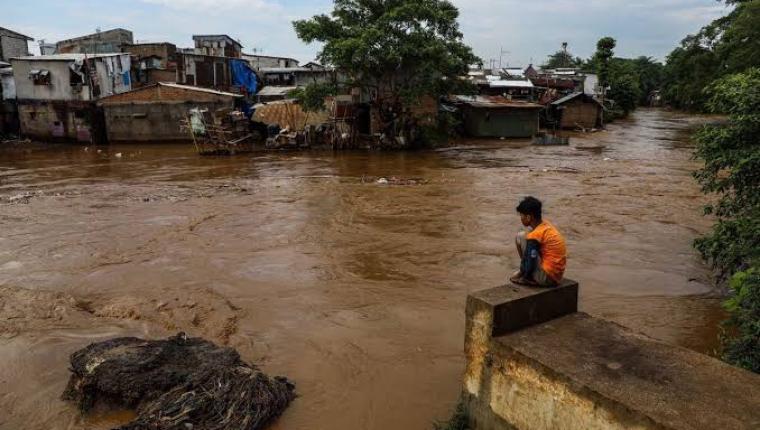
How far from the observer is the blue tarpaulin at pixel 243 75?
116ft

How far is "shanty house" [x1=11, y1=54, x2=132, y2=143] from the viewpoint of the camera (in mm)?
28578

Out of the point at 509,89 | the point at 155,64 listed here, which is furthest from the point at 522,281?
the point at 509,89

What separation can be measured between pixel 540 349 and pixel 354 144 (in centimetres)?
2248

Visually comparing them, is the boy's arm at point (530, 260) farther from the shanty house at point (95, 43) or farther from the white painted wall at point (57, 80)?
the shanty house at point (95, 43)

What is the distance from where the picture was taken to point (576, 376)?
142 inches

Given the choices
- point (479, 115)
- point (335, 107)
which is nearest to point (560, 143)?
point (479, 115)

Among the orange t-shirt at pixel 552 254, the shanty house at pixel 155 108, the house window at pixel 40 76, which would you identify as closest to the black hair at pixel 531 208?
the orange t-shirt at pixel 552 254

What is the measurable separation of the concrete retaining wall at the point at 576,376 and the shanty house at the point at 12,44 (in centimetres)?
3962

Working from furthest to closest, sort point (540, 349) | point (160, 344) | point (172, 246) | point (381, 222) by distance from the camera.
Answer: point (381, 222)
point (172, 246)
point (160, 344)
point (540, 349)

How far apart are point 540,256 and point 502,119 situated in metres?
28.3

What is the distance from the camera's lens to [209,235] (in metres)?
11.3

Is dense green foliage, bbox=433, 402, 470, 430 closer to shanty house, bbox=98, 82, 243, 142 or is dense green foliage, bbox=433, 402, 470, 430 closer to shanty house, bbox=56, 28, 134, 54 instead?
shanty house, bbox=98, 82, 243, 142

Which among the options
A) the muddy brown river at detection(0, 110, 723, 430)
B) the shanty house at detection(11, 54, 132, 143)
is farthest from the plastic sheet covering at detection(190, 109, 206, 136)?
the shanty house at detection(11, 54, 132, 143)

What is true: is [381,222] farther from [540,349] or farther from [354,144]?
[354,144]
